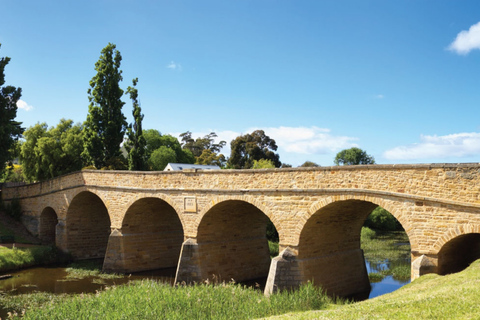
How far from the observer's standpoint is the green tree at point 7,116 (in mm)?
24641

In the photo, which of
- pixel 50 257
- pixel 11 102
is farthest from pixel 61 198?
pixel 11 102

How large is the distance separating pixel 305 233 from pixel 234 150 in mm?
43771

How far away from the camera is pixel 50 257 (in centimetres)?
2572

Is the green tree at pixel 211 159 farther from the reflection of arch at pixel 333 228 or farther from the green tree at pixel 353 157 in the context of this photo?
the reflection of arch at pixel 333 228

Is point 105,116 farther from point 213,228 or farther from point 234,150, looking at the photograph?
point 234,150

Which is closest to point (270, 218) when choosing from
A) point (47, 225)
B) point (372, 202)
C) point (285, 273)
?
point (285, 273)

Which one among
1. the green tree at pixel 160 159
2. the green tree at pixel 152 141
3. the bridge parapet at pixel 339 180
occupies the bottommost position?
the bridge parapet at pixel 339 180

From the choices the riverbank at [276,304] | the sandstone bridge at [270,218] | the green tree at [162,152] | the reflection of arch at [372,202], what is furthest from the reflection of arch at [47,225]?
the reflection of arch at [372,202]

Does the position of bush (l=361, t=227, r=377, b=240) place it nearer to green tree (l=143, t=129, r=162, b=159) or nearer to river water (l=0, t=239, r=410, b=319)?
river water (l=0, t=239, r=410, b=319)

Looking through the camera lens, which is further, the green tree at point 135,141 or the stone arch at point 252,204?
the green tree at point 135,141

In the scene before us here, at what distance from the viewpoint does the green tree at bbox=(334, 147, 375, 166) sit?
215 feet

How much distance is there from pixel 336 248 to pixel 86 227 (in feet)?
56.7

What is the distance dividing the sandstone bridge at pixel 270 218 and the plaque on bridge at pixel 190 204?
0.04 metres

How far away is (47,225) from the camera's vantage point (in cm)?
3025
